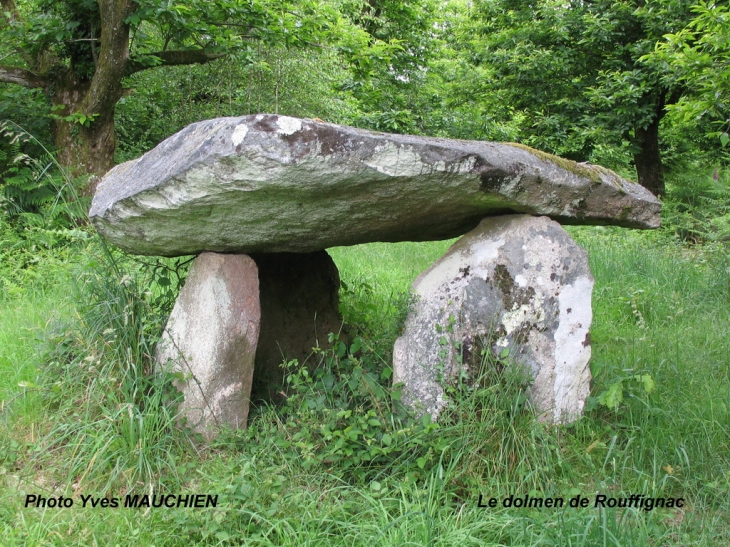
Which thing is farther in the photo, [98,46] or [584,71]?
[584,71]

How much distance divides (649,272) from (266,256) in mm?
3836

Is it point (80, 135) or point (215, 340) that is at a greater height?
point (80, 135)

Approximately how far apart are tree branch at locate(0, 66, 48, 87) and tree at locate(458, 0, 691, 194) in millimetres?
7015

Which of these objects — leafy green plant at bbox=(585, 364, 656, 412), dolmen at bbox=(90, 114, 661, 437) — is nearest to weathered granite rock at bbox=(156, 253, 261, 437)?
dolmen at bbox=(90, 114, 661, 437)

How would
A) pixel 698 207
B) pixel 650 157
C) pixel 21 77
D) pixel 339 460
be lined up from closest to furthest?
pixel 339 460 → pixel 21 77 → pixel 650 157 → pixel 698 207

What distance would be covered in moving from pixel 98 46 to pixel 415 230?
5.04m

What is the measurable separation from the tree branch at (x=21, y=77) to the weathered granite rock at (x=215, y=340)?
192 inches

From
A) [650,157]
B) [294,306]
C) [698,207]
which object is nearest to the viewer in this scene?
[294,306]

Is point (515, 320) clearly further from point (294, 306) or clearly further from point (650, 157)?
point (650, 157)

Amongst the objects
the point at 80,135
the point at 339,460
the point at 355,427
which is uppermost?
the point at 80,135

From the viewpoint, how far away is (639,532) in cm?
225

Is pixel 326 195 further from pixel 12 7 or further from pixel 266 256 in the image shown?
pixel 12 7

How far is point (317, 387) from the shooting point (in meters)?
3.23

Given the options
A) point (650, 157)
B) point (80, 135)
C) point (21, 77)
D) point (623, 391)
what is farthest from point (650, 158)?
point (21, 77)
